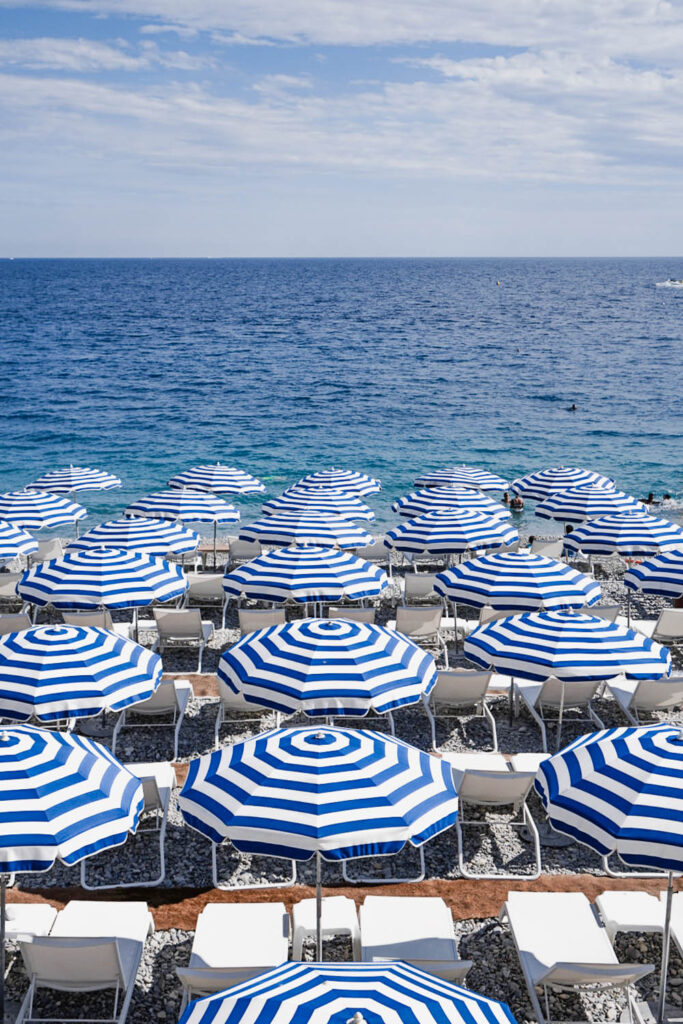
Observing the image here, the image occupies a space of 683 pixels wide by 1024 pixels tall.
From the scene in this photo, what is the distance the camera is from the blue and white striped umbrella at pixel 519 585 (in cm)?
1159

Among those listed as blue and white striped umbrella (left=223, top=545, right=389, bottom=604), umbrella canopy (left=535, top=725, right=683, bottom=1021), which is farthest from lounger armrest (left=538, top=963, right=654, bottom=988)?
blue and white striped umbrella (left=223, top=545, right=389, bottom=604)

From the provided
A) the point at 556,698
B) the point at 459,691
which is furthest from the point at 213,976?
the point at 556,698

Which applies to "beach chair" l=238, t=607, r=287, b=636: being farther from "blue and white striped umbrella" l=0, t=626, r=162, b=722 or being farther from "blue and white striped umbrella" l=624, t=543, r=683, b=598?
"blue and white striped umbrella" l=624, t=543, r=683, b=598

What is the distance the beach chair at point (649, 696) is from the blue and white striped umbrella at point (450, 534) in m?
4.02

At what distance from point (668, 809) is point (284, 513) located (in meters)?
11.1

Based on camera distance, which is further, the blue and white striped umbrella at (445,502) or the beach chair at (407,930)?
the blue and white striped umbrella at (445,502)

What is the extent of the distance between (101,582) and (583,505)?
9799 millimetres

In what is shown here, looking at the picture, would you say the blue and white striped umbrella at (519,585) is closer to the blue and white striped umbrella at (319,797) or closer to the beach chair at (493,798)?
the beach chair at (493,798)

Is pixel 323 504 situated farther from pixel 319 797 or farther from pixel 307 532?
pixel 319 797

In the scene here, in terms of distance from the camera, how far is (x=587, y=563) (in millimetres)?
18109

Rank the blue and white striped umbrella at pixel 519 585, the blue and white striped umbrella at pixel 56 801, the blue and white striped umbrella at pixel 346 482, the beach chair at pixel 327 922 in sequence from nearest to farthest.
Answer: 1. the blue and white striped umbrella at pixel 56 801
2. the beach chair at pixel 327 922
3. the blue and white striped umbrella at pixel 519 585
4. the blue and white striped umbrella at pixel 346 482

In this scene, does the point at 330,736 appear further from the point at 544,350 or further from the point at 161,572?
the point at 544,350

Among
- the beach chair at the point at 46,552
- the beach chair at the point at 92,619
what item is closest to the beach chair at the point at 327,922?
the beach chair at the point at 92,619

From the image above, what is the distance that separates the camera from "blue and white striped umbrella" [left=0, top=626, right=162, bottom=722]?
8359 millimetres
